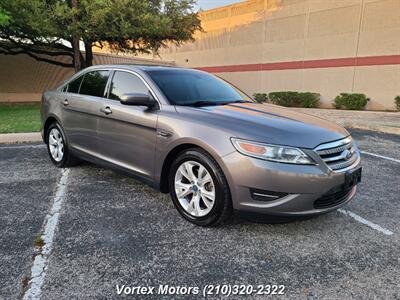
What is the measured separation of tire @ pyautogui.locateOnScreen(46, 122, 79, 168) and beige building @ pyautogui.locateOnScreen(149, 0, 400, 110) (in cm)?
1665

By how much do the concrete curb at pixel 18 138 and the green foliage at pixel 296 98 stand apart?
15.8 m

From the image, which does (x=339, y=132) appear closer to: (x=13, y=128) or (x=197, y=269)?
(x=197, y=269)

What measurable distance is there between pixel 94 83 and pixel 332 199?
3298mm

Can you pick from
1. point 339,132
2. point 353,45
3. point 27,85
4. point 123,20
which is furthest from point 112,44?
point 339,132

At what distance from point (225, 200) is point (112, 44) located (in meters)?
15.0

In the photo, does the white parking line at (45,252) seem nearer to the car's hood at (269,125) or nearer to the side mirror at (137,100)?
the side mirror at (137,100)

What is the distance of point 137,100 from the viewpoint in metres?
3.37

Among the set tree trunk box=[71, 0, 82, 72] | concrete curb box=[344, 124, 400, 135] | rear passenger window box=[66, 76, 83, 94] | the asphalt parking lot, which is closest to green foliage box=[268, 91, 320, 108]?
concrete curb box=[344, 124, 400, 135]

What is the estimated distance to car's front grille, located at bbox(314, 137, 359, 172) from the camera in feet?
9.49

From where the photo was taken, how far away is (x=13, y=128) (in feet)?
26.5

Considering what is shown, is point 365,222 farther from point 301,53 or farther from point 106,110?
point 301,53

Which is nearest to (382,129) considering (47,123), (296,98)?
(47,123)

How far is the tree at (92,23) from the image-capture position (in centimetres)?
1270

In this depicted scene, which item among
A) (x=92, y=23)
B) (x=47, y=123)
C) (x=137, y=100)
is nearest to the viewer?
(x=137, y=100)
